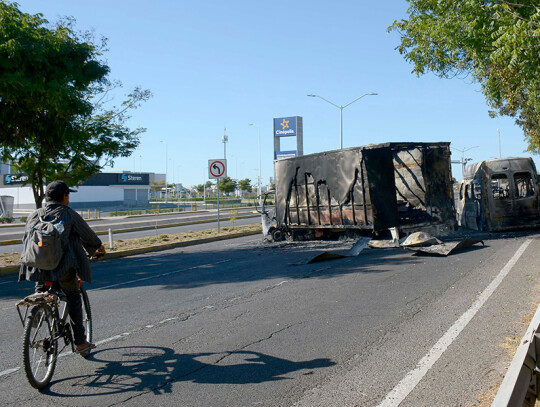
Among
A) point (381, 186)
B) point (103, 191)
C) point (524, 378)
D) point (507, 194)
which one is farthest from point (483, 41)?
point (103, 191)

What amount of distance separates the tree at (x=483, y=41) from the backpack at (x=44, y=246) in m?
8.71

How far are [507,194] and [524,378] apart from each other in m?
16.3

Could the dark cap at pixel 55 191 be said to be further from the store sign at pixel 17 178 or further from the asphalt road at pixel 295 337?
the store sign at pixel 17 178

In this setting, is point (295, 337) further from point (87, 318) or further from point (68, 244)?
point (68, 244)

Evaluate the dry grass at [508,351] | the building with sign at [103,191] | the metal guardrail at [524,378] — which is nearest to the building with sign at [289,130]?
the building with sign at [103,191]

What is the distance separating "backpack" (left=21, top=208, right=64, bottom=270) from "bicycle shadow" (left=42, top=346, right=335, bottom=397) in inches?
45.7

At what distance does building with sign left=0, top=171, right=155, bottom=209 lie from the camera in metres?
66.1

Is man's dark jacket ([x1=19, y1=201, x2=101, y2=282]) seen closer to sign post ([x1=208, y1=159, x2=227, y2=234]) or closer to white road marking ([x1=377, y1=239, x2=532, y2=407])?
white road marking ([x1=377, y1=239, x2=532, y2=407])

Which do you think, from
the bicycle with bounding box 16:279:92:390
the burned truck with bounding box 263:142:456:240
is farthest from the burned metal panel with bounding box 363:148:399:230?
the bicycle with bounding box 16:279:92:390

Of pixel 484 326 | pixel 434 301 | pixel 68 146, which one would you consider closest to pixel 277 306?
pixel 434 301

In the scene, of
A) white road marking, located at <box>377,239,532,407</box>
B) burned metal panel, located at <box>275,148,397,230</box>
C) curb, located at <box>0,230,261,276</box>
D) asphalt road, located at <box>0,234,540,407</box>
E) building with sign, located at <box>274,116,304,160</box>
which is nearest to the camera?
white road marking, located at <box>377,239,532,407</box>

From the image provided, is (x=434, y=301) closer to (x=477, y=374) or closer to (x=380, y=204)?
(x=477, y=374)

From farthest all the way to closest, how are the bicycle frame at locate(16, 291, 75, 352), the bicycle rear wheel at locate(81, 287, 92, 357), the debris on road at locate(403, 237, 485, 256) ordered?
the debris on road at locate(403, 237, 485, 256) < the bicycle rear wheel at locate(81, 287, 92, 357) < the bicycle frame at locate(16, 291, 75, 352)

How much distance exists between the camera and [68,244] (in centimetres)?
505
